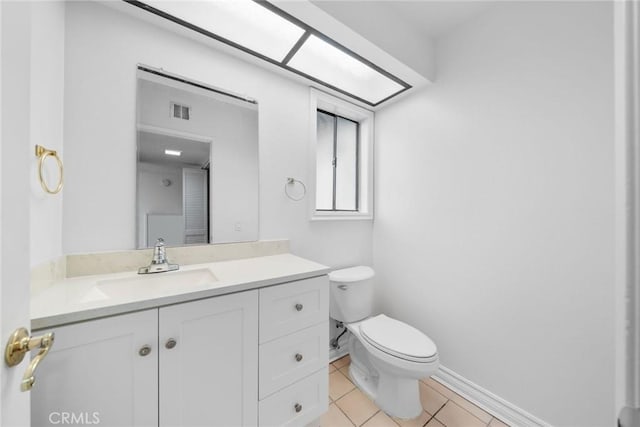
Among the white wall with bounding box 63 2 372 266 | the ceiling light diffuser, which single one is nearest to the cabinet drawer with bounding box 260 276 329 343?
the white wall with bounding box 63 2 372 266

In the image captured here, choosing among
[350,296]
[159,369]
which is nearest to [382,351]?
[350,296]

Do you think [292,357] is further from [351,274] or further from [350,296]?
[351,274]

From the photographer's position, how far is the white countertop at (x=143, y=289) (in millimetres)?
646

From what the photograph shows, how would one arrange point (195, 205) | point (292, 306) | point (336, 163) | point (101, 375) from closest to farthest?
point (101, 375) < point (292, 306) < point (195, 205) < point (336, 163)

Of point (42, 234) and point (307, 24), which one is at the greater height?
point (307, 24)

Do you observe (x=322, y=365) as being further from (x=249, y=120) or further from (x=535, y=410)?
(x=249, y=120)

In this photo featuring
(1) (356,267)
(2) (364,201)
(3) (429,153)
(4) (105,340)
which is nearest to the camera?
(4) (105,340)

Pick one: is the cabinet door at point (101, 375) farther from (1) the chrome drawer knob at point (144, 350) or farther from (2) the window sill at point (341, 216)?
(2) the window sill at point (341, 216)

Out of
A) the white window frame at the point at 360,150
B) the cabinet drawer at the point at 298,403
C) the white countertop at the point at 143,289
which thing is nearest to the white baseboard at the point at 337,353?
the cabinet drawer at the point at 298,403

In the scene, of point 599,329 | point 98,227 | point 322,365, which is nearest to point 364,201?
point 322,365

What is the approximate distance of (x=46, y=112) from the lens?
2.68 feet

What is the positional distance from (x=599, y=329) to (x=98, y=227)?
7.85ft

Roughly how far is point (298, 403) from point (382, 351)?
1.71ft

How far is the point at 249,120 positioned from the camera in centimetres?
144
